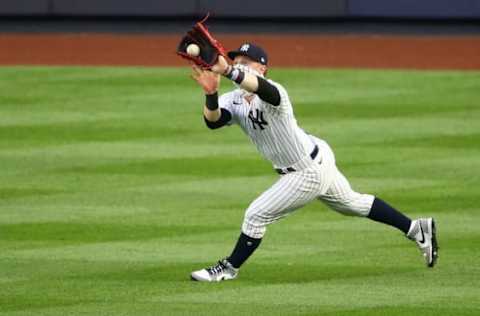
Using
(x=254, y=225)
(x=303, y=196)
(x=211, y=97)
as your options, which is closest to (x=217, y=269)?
(x=254, y=225)

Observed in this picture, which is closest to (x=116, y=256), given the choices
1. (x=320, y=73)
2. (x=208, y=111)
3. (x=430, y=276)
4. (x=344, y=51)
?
(x=208, y=111)

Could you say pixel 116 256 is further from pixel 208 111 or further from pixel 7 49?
pixel 7 49

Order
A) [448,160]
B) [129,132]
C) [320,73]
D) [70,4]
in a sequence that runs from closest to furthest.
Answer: [448,160] → [129,132] → [320,73] → [70,4]

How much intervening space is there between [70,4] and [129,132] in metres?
8.45

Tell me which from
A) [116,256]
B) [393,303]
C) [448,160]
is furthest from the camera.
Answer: [448,160]

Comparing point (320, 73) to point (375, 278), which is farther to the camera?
point (320, 73)

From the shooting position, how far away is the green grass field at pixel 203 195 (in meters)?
8.39

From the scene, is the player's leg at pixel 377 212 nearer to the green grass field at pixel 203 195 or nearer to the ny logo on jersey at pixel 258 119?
the green grass field at pixel 203 195

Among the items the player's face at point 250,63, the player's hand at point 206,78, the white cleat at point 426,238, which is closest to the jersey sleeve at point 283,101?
the player's face at point 250,63

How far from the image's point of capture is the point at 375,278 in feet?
29.0

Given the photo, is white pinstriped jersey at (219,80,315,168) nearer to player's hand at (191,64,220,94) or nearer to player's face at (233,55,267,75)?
player's face at (233,55,267,75)

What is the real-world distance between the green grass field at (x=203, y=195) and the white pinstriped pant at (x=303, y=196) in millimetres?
404

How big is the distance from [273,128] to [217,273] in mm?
1005

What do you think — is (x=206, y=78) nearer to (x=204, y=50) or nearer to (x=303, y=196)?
(x=204, y=50)
